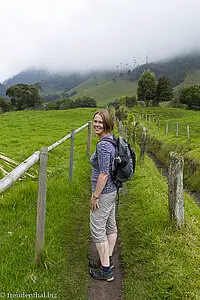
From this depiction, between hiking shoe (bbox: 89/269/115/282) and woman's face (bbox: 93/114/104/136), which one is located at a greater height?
woman's face (bbox: 93/114/104/136)

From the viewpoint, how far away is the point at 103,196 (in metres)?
3.81

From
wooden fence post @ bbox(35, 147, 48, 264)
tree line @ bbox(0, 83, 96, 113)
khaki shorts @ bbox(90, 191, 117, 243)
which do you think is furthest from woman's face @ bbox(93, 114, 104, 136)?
tree line @ bbox(0, 83, 96, 113)

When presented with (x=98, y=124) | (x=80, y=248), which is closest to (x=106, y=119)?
(x=98, y=124)

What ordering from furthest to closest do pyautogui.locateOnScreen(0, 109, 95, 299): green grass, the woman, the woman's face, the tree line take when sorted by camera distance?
the tree line
the woman's face
the woman
pyautogui.locateOnScreen(0, 109, 95, 299): green grass

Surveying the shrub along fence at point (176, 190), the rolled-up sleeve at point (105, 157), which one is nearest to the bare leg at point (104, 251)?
the rolled-up sleeve at point (105, 157)

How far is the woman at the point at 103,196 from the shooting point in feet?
A: 11.8

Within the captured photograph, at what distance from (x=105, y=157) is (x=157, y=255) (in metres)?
1.78

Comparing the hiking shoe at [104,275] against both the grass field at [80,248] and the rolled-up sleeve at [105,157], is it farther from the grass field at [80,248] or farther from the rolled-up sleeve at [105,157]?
the rolled-up sleeve at [105,157]

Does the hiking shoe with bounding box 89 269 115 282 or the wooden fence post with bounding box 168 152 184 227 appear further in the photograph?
the wooden fence post with bounding box 168 152 184 227

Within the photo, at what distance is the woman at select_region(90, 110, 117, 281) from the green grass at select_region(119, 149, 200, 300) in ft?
1.50

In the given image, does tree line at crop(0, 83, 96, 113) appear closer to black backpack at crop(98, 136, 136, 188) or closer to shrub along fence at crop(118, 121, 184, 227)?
shrub along fence at crop(118, 121, 184, 227)

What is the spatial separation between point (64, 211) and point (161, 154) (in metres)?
13.0

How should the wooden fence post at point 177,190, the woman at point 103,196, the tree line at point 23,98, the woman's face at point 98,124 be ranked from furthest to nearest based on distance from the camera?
the tree line at point 23,98
the wooden fence post at point 177,190
the woman's face at point 98,124
the woman at point 103,196

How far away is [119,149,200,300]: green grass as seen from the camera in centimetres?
350
